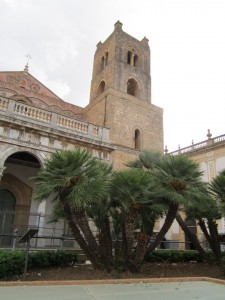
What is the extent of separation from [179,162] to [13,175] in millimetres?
10280

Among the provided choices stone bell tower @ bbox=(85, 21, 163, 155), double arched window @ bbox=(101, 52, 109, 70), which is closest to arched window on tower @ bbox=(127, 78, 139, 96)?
stone bell tower @ bbox=(85, 21, 163, 155)

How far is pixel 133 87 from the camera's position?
930 inches

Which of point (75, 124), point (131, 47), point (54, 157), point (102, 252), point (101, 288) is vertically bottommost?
point (101, 288)

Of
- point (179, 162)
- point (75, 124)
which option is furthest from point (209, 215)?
point (75, 124)

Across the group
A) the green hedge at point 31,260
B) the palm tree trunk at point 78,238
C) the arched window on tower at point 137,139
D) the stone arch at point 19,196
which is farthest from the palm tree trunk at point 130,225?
the arched window on tower at point 137,139

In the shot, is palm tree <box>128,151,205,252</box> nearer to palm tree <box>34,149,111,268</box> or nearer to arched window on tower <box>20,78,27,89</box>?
palm tree <box>34,149,111,268</box>

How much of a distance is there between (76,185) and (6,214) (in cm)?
908

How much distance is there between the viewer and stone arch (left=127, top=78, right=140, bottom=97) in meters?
23.1

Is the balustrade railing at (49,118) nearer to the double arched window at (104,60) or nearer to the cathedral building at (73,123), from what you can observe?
the cathedral building at (73,123)

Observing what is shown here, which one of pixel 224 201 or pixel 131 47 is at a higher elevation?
pixel 131 47

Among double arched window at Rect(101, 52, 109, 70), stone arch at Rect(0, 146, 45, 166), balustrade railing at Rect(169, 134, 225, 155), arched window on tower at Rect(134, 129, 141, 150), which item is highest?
double arched window at Rect(101, 52, 109, 70)

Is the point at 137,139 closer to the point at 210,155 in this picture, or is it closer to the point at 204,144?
the point at 210,155

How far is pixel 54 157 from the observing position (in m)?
8.92

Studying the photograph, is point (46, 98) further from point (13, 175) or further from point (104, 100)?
point (13, 175)
